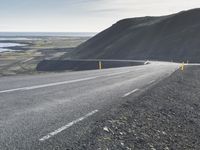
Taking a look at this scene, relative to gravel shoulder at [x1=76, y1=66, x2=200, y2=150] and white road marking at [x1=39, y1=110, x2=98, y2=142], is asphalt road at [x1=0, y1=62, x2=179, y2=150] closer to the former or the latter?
white road marking at [x1=39, y1=110, x2=98, y2=142]

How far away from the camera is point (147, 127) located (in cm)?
873

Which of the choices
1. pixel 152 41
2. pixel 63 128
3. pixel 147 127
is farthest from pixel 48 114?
pixel 152 41

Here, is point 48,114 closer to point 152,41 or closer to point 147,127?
point 147,127

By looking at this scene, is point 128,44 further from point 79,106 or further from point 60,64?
point 79,106

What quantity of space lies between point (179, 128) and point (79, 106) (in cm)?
278

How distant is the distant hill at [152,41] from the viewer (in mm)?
92125

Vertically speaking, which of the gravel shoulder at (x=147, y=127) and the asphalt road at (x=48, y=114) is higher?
the asphalt road at (x=48, y=114)

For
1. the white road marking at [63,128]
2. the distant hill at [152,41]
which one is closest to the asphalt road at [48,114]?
the white road marking at [63,128]

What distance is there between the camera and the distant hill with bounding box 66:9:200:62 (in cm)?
9212

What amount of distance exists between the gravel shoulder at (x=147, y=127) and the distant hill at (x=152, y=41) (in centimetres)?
6905

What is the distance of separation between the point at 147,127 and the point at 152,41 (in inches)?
3929

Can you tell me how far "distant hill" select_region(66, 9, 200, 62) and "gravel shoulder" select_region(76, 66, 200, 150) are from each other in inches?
2718

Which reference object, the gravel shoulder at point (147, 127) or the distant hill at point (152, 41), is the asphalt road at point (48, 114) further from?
the distant hill at point (152, 41)

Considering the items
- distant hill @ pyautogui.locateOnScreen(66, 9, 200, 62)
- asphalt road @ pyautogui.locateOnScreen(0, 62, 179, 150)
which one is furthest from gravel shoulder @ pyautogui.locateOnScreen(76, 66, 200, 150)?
distant hill @ pyautogui.locateOnScreen(66, 9, 200, 62)
